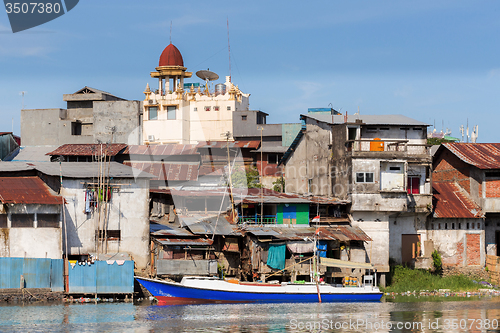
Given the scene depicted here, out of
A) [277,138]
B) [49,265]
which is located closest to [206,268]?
[49,265]

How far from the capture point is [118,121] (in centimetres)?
7262

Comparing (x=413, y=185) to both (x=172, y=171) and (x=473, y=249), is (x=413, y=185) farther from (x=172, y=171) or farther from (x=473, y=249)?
(x=172, y=171)

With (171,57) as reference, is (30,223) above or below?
below

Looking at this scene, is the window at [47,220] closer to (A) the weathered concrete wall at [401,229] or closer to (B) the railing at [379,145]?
(B) the railing at [379,145]

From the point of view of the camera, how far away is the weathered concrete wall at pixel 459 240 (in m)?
47.0

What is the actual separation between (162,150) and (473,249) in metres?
31.1

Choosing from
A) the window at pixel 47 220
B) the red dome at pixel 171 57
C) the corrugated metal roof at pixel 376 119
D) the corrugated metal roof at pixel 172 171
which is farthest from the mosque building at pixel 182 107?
the window at pixel 47 220

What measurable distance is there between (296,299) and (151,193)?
15030mm

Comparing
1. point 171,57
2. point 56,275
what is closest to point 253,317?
point 56,275

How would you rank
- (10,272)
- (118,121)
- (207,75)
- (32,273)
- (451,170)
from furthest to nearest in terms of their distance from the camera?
(207,75) → (118,121) → (451,170) → (32,273) → (10,272)

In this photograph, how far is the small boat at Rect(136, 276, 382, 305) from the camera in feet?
120

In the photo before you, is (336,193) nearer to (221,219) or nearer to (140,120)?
(221,219)

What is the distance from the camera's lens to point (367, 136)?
4731 cm

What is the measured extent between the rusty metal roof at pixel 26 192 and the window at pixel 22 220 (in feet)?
3.59
